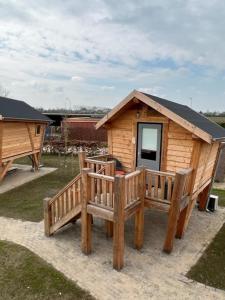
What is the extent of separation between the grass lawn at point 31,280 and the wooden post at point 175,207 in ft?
8.80

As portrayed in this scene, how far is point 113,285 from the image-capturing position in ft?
18.7

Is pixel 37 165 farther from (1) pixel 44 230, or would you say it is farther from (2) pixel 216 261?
(2) pixel 216 261

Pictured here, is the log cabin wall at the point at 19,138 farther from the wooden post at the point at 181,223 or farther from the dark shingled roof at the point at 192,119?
the wooden post at the point at 181,223

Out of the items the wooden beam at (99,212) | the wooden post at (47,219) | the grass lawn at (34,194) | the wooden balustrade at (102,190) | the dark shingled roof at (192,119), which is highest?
the dark shingled roof at (192,119)

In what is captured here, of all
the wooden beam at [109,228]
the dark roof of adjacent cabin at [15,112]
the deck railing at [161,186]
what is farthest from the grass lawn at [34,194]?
the deck railing at [161,186]

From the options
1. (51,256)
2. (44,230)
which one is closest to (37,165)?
(44,230)

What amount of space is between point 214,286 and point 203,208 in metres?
4.58

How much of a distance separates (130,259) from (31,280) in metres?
2.55

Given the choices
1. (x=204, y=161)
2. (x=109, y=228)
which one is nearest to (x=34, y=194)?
(x=109, y=228)

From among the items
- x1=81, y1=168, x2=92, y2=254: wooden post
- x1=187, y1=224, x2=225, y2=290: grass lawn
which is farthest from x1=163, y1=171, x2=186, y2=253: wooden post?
x1=81, y1=168, x2=92, y2=254: wooden post

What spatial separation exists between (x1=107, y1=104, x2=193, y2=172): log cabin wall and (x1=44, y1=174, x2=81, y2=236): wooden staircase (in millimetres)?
2293

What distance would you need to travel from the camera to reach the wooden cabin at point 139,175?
6463 millimetres

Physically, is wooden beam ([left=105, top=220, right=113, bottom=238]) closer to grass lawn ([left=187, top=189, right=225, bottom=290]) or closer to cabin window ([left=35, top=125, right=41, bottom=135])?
grass lawn ([left=187, top=189, right=225, bottom=290])

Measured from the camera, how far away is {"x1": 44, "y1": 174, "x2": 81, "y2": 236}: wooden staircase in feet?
23.7
